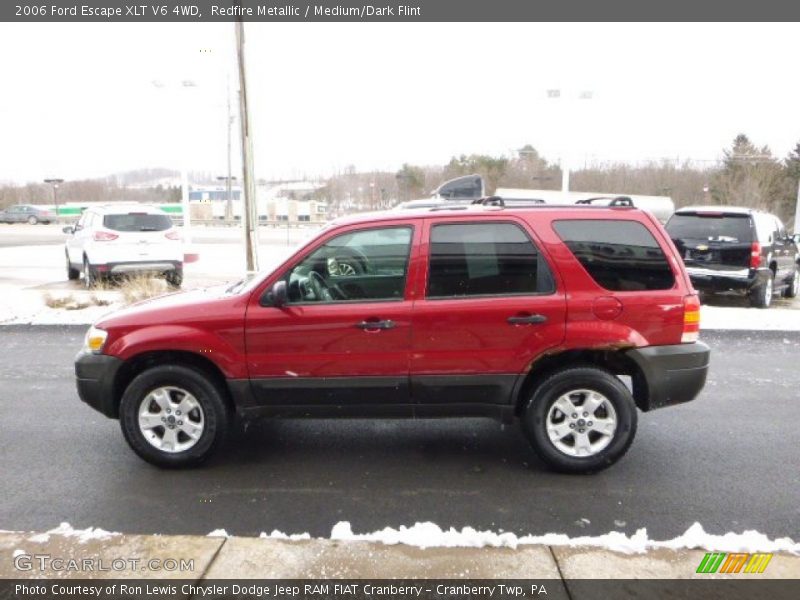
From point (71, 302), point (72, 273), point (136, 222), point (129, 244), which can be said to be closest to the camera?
point (71, 302)

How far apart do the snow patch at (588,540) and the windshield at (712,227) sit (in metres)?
8.64

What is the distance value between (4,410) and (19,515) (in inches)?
90.6

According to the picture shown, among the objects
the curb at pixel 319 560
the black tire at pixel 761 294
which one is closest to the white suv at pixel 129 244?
the curb at pixel 319 560

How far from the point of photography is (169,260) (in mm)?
12922

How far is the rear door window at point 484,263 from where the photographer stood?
13.1 ft

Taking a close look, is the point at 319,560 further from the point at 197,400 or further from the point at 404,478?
the point at 197,400

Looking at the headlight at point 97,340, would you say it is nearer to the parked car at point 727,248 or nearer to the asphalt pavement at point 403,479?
the asphalt pavement at point 403,479

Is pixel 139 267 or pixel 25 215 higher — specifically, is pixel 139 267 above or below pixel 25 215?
below

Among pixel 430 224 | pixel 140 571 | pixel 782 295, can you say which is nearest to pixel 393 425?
pixel 430 224

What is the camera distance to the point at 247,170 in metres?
10.7

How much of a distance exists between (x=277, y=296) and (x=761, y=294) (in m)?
10.1

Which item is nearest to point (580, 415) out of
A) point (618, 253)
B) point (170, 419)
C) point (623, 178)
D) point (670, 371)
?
point (670, 371)

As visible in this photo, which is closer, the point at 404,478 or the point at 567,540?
the point at 567,540

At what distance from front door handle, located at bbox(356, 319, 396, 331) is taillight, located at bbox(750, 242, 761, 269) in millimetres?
8910
